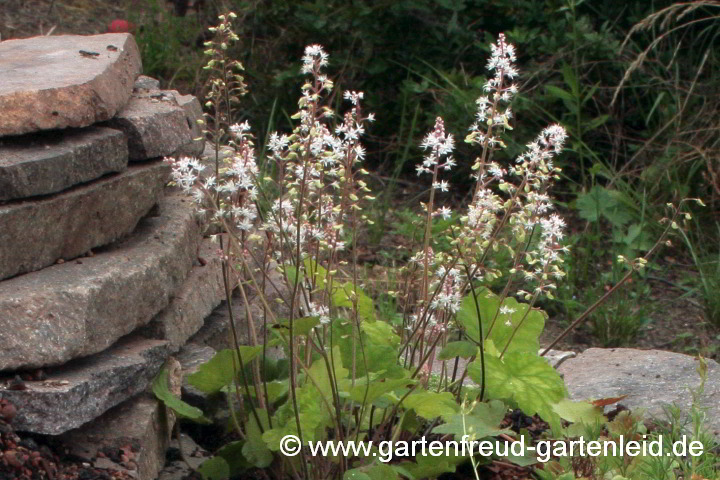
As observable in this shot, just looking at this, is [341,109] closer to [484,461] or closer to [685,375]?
[685,375]

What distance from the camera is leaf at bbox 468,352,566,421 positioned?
2.48 m

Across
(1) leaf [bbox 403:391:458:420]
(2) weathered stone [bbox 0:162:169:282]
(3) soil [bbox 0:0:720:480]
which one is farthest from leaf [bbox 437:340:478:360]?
(2) weathered stone [bbox 0:162:169:282]

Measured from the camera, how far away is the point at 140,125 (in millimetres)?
3014

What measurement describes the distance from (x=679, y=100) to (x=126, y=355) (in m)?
3.41

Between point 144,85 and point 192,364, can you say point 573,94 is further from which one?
point 192,364

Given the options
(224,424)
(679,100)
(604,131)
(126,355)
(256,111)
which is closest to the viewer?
Result: (126,355)

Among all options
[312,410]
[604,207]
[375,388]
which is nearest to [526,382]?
[375,388]

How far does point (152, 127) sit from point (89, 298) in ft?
2.26

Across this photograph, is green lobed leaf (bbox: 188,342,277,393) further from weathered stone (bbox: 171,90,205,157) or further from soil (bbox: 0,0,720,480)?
weathered stone (bbox: 171,90,205,157)

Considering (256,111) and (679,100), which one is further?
(256,111)

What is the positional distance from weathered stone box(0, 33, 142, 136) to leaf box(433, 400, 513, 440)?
124 centimetres

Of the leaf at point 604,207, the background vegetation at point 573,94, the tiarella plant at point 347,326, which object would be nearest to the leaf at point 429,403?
the tiarella plant at point 347,326

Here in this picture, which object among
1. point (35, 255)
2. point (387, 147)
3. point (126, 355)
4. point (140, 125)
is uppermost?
point (140, 125)

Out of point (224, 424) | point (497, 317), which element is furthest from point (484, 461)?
point (224, 424)
